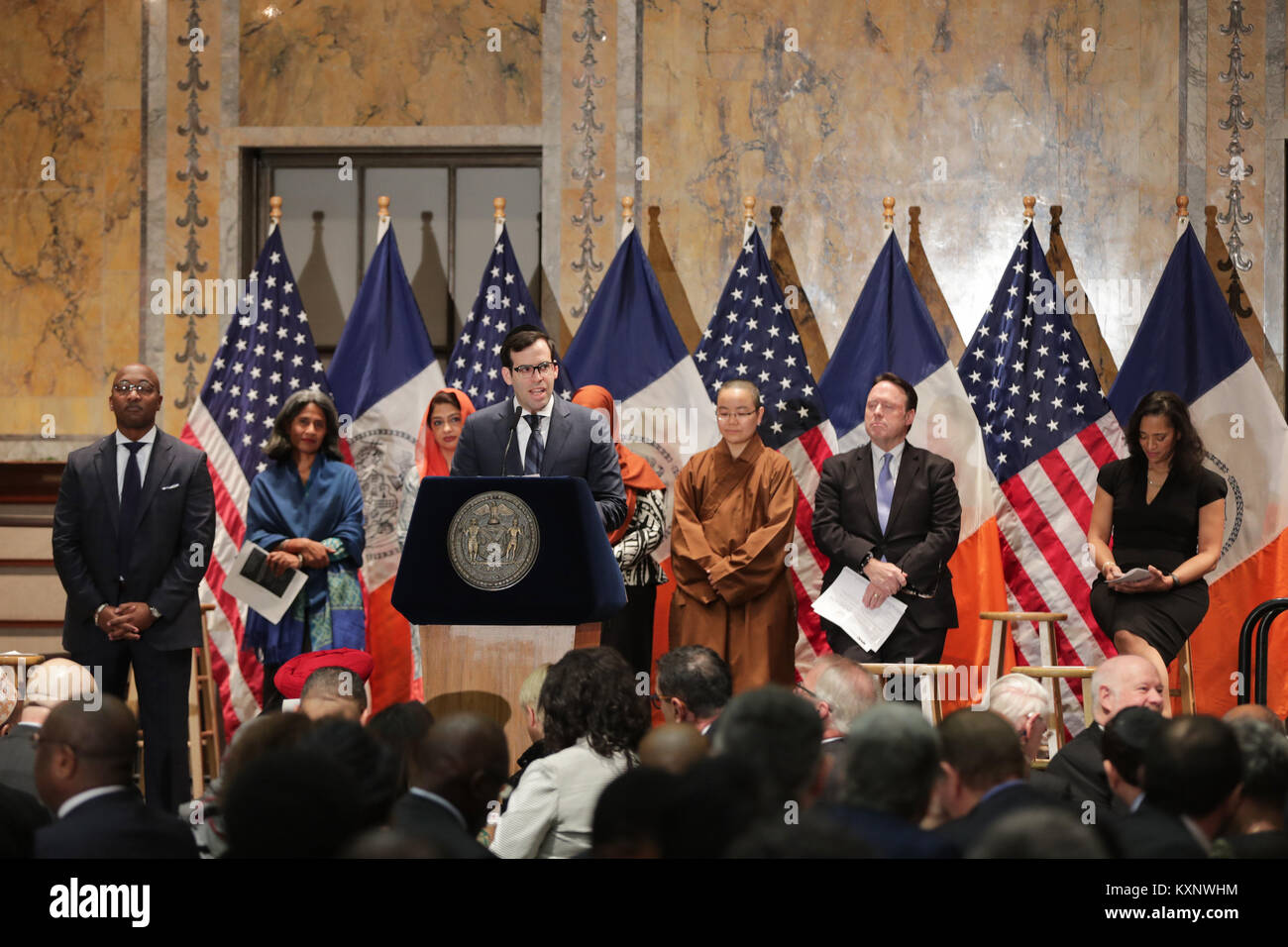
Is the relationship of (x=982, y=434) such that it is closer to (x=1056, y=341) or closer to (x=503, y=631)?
(x=1056, y=341)

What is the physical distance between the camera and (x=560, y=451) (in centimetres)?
423

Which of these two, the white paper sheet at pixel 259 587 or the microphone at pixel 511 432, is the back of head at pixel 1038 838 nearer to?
the microphone at pixel 511 432

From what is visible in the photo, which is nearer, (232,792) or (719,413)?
(232,792)

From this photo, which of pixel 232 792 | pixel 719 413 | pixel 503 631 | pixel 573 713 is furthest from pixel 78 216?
pixel 232 792

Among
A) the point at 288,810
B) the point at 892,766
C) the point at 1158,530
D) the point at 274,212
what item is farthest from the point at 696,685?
the point at 274,212

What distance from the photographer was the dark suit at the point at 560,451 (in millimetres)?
4238

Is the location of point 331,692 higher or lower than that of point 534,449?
lower

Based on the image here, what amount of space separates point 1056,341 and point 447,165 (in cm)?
303

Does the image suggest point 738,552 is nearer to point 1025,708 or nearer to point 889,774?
point 1025,708

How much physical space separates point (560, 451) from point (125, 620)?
1.58 m

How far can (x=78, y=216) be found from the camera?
7.14m

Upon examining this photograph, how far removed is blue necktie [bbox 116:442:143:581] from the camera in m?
4.82

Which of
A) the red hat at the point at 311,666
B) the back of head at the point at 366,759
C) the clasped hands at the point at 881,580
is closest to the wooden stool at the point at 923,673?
the clasped hands at the point at 881,580
